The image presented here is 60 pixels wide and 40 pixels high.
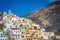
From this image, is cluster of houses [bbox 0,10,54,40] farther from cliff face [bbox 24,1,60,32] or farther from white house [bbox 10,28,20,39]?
cliff face [bbox 24,1,60,32]

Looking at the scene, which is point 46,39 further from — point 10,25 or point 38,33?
point 10,25

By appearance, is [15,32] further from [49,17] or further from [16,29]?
[49,17]

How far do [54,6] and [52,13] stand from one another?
1524 millimetres

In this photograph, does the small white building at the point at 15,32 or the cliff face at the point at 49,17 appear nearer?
the small white building at the point at 15,32

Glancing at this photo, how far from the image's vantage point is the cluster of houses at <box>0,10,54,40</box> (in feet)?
61.9

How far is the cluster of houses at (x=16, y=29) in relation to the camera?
18869 millimetres

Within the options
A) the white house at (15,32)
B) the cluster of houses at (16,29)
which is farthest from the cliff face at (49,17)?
the white house at (15,32)

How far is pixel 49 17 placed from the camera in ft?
91.0

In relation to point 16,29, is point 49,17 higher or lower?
higher

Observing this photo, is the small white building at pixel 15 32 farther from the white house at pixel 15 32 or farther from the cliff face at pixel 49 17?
the cliff face at pixel 49 17

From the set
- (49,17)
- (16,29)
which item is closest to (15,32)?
(16,29)

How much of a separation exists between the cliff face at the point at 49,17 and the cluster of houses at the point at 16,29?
2.60 metres

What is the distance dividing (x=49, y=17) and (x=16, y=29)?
321 inches

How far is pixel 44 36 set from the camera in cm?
2080
